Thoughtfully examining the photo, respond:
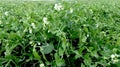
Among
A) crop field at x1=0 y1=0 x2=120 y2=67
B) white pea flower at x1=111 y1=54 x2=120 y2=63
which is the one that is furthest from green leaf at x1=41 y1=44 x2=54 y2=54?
white pea flower at x1=111 y1=54 x2=120 y2=63

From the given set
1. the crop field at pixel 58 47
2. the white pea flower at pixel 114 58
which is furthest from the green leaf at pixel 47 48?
the white pea flower at pixel 114 58

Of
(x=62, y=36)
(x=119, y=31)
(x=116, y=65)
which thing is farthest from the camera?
(x=119, y=31)

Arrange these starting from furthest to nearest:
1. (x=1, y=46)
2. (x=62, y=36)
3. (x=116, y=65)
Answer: (x=1, y=46), (x=62, y=36), (x=116, y=65)

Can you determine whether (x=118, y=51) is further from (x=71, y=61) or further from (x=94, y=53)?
(x=71, y=61)

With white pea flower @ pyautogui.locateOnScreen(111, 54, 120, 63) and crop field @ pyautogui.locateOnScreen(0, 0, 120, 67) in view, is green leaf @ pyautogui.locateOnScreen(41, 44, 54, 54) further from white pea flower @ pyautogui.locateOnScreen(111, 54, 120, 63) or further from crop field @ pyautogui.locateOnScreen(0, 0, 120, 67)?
white pea flower @ pyautogui.locateOnScreen(111, 54, 120, 63)

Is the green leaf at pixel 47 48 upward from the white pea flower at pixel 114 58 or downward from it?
upward

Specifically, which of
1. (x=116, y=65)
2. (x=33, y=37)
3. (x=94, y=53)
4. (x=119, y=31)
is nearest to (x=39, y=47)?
(x=33, y=37)

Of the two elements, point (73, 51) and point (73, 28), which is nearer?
point (73, 51)

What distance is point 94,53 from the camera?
70.8 inches

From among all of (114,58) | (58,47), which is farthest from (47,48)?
(114,58)

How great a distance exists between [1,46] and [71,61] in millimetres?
514

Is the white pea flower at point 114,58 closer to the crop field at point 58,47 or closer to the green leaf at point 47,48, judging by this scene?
the crop field at point 58,47

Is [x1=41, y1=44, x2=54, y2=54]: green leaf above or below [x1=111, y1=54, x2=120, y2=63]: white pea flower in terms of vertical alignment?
above

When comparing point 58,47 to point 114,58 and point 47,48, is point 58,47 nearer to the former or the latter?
point 47,48
